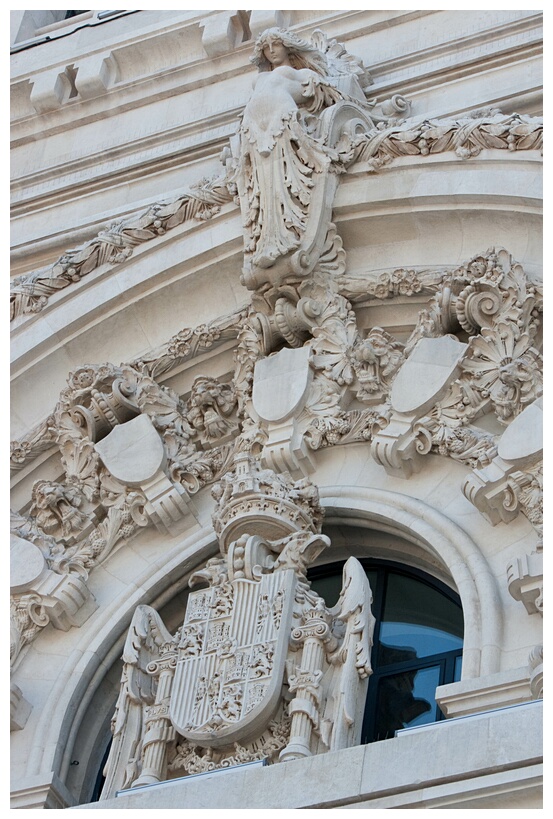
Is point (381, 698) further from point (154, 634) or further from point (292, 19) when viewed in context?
point (292, 19)

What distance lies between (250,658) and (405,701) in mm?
1201

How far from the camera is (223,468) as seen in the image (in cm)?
1205

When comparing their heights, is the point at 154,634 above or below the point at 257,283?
below

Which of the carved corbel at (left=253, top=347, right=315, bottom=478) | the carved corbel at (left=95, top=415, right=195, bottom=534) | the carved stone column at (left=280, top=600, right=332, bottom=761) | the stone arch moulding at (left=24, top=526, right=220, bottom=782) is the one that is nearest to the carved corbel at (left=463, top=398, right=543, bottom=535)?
the carved stone column at (left=280, top=600, right=332, bottom=761)

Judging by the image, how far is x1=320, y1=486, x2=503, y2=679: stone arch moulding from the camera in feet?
31.9

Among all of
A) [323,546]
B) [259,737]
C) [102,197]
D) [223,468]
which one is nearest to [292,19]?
[102,197]

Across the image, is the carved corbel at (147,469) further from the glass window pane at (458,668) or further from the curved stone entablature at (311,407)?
the glass window pane at (458,668)

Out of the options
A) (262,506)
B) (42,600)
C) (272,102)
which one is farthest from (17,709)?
(272,102)

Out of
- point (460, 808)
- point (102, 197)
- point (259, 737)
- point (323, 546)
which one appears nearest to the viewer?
point (460, 808)

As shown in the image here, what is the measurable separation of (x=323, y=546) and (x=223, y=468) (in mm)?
1707

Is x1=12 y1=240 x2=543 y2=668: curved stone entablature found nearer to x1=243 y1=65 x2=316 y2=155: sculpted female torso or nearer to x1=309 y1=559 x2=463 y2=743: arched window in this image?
x1=309 y1=559 x2=463 y2=743: arched window

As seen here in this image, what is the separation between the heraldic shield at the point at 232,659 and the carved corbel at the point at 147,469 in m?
1.40

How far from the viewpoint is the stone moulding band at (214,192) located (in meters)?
11.8
